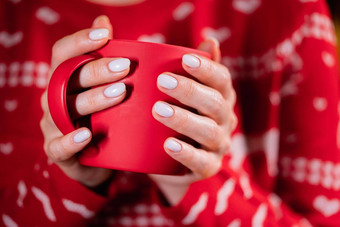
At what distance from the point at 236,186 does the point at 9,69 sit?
58cm

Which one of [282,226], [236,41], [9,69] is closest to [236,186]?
[282,226]

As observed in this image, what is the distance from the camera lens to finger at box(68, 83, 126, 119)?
422mm

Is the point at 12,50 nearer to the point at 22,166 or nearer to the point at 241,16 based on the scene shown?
the point at 22,166

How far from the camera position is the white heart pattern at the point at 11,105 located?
78 cm

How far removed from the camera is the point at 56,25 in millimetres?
782

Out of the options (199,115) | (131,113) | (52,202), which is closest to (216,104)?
(199,115)

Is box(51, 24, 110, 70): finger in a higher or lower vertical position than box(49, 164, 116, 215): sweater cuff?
higher

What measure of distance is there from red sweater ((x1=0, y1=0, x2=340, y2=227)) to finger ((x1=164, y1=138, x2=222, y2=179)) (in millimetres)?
117

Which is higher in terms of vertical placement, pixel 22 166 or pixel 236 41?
pixel 236 41

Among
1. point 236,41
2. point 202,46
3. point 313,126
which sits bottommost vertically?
point 313,126

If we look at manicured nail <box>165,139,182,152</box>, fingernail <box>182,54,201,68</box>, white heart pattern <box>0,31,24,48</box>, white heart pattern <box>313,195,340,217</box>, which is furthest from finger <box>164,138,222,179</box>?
white heart pattern <box>0,31,24,48</box>

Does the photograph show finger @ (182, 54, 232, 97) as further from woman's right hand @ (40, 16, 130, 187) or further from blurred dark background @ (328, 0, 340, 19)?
blurred dark background @ (328, 0, 340, 19)

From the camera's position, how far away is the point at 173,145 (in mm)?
458

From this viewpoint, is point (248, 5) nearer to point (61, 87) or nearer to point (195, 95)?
point (195, 95)
